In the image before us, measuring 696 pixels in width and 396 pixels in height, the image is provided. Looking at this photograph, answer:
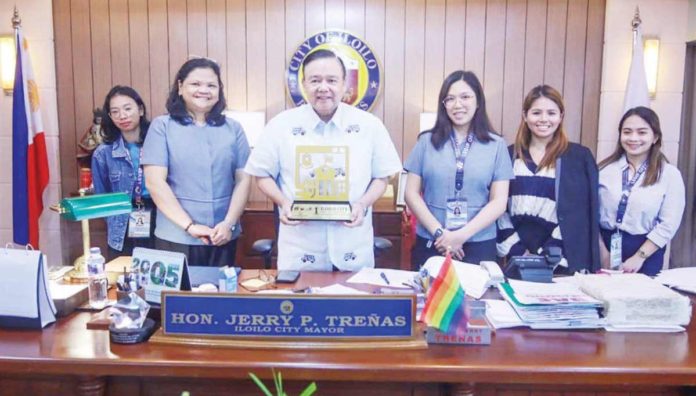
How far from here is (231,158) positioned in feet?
7.78

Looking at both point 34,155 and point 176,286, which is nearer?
point 176,286

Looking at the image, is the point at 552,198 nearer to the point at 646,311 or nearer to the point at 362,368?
the point at 646,311

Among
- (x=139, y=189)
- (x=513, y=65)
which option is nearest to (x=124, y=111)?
(x=139, y=189)

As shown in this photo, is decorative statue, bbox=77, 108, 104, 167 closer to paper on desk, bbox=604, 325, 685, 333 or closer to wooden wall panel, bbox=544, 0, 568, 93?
wooden wall panel, bbox=544, 0, 568, 93

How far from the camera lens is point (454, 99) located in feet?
7.52

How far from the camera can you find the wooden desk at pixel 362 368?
1.26 m

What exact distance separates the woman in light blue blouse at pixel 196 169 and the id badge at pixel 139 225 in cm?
40

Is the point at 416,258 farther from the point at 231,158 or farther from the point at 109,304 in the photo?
the point at 109,304

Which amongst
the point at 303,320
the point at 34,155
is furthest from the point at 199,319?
the point at 34,155

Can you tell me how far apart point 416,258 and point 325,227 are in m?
0.54

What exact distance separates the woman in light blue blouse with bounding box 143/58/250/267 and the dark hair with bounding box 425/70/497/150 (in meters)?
0.88

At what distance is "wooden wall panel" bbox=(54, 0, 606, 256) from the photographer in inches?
156

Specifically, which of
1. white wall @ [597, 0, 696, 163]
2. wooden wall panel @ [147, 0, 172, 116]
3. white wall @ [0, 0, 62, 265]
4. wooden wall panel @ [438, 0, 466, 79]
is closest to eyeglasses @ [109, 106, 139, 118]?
wooden wall panel @ [147, 0, 172, 116]

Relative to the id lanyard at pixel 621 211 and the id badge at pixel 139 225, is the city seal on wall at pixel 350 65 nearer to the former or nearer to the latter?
the id badge at pixel 139 225
